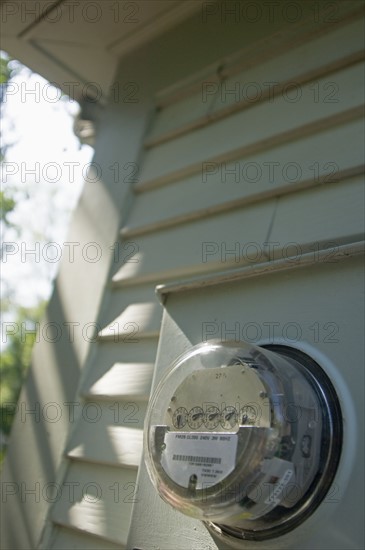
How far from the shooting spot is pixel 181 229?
4.69 ft

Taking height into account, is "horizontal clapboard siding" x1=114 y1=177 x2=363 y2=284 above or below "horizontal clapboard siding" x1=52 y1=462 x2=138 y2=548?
above

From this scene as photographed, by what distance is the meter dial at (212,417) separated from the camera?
82 centimetres

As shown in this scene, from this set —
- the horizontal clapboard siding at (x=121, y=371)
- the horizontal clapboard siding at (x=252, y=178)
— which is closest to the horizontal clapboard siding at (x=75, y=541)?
the horizontal clapboard siding at (x=121, y=371)

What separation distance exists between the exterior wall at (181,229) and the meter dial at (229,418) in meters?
0.20

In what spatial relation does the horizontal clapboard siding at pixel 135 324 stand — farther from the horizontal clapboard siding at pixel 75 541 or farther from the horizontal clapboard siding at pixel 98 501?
the horizontal clapboard siding at pixel 75 541

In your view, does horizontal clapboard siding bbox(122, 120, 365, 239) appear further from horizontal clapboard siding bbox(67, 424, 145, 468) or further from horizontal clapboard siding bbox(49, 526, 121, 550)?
horizontal clapboard siding bbox(49, 526, 121, 550)

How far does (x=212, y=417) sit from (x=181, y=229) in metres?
0.69

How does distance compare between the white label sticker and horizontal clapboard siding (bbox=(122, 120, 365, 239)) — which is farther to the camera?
horizontal clapboard siding (bbox=(122, 120, 365, 239))

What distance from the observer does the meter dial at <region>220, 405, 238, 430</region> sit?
2.63ft

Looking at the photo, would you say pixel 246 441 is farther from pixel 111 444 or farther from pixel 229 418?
pixel 111 444

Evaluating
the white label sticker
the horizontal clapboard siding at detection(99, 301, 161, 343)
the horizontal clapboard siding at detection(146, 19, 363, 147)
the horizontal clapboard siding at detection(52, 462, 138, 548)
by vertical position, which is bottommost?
the horizontal clapboard siding at detection(52, 462, 138, 548)

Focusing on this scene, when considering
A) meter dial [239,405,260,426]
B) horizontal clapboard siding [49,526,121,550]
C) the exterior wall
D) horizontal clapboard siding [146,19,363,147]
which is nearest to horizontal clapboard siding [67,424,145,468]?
the exterior wall

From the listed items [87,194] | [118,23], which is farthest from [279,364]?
[118,23]

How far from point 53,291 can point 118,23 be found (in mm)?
891
